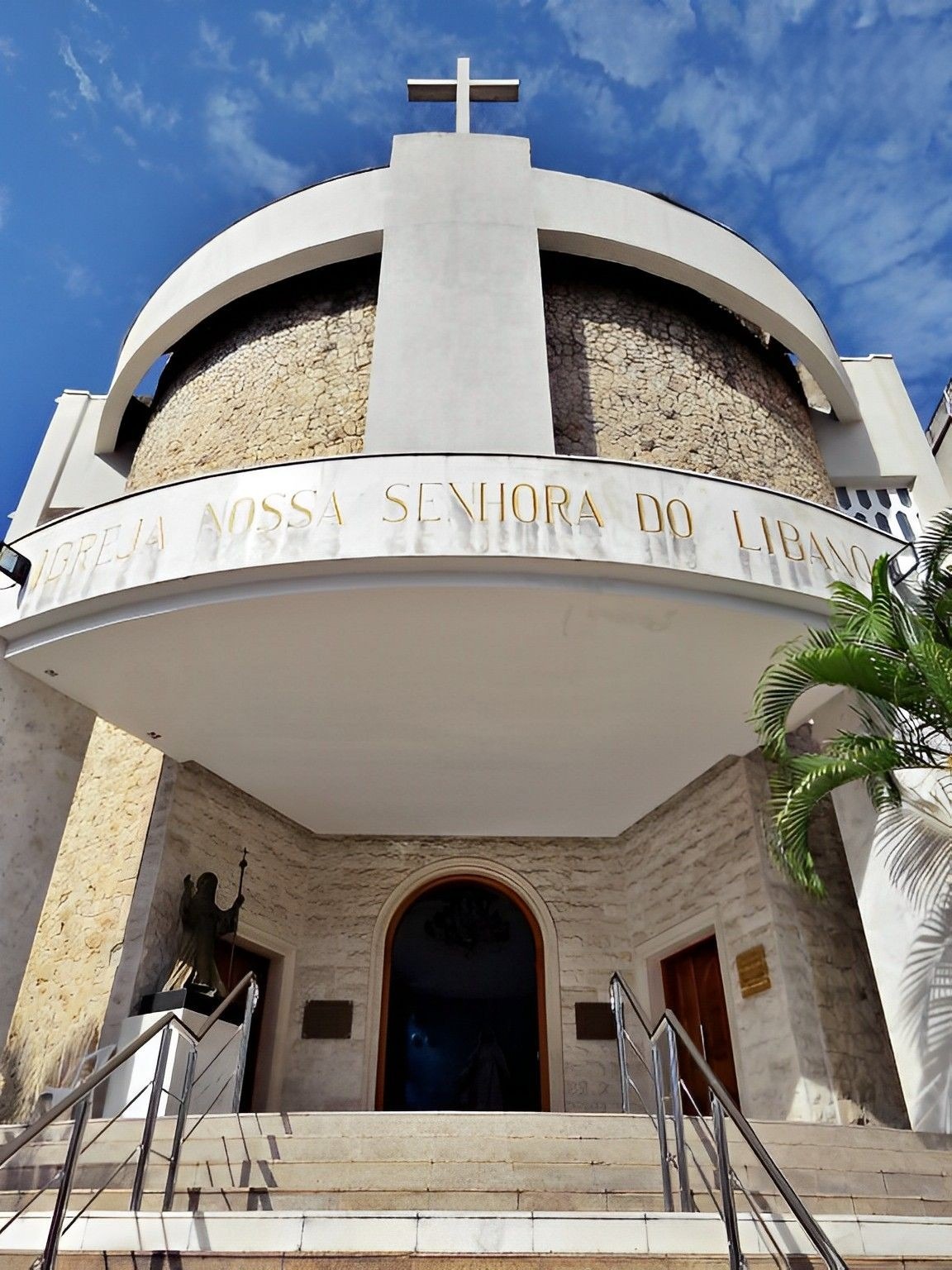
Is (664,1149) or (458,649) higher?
(458,649)

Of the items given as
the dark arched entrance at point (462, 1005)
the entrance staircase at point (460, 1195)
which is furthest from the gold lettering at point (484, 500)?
the dark arched entrance at point (462, 1005)

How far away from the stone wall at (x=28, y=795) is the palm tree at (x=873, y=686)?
5136mm

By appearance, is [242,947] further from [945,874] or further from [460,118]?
[460,118]

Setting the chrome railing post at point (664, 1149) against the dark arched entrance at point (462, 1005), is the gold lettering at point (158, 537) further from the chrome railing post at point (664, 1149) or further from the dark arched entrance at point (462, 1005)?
the dark arched entrance at point (462, 1005)

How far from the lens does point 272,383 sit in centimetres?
1021

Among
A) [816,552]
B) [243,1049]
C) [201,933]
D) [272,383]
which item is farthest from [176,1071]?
[272,383]

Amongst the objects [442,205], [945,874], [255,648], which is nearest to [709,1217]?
[945,874]

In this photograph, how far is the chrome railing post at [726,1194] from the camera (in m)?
3.09

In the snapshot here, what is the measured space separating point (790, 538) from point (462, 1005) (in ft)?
18.8

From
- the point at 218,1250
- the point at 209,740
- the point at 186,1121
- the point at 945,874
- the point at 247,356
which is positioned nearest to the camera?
the point at 218,1250

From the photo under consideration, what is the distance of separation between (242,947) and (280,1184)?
4.48 m

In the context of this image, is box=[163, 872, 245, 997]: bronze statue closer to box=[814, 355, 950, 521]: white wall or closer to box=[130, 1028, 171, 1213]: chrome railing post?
box=[130, 1028, 171, 1213]: chrome railing post

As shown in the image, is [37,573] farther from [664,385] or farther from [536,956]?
[664,385]

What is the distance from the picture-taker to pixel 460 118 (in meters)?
11.1
